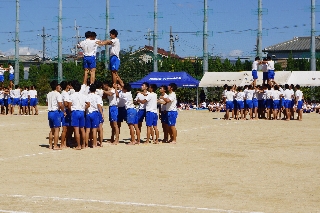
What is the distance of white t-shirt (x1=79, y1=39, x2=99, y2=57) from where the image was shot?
2427 centimetres

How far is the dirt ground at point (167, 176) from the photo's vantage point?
36.5ft

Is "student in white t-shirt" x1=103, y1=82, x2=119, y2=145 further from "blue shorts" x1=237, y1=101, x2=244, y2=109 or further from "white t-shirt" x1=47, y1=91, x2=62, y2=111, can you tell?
"blue shorts" x1=237, y1=101, x2=244, y2=109

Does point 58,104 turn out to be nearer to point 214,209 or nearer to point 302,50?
point 214,209

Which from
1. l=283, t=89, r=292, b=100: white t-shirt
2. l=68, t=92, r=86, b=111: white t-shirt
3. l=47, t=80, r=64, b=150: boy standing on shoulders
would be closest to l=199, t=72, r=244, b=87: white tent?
l=283, t=89, r=292, b=100: white t-shirt

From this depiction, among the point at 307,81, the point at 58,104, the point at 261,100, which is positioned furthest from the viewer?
the point at 307,81

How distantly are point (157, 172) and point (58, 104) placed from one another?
6016 mm

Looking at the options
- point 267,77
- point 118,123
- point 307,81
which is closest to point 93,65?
point 118,123

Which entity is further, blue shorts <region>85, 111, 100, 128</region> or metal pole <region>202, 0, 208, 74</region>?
metal pole <region>202, 0, 208, 74</region>

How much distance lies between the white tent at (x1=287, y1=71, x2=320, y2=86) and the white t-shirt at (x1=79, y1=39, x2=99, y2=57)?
1114 inches

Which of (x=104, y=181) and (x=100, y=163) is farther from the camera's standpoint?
(x=100, y=163)

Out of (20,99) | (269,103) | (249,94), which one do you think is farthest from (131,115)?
(20,99)

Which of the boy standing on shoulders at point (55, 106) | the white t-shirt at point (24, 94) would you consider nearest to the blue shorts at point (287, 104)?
the white t-shirt at point (24, 94)

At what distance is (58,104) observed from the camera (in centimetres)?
2011

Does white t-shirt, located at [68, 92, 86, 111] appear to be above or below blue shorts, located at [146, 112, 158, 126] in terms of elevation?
above
